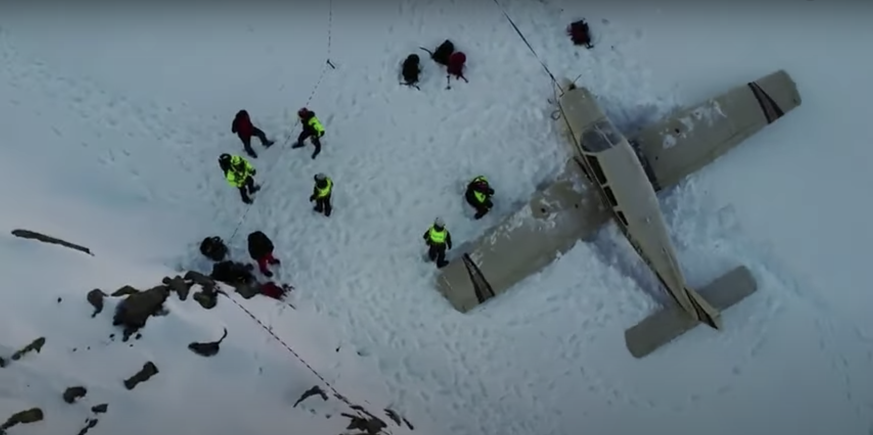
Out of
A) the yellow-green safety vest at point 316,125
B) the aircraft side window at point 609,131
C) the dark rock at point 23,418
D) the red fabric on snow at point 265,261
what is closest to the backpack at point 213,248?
the red fabric on snow at point 265,261

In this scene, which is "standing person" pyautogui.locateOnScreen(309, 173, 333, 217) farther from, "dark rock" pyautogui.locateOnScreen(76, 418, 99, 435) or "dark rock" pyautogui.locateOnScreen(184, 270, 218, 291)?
"dark rock" pyautogui.locateOnScreen(76, 418, 99, 435)

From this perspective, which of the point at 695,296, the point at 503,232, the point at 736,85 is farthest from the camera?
the point at 736,85

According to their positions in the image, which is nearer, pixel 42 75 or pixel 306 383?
pixel 306 383

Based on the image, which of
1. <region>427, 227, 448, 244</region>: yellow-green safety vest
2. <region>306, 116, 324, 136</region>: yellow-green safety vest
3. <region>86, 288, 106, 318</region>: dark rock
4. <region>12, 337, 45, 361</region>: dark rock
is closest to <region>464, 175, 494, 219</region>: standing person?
<region>427, 227, 448, 244</region>: yellow-green safety vest

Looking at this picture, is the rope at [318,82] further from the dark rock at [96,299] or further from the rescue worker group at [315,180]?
the dark rock at [96,299]

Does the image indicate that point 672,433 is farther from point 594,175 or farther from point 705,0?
point 705,0

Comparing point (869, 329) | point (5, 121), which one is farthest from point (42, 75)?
point (869, 329)

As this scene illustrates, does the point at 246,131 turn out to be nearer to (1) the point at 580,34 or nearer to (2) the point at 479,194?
(2) the point at 479,194
